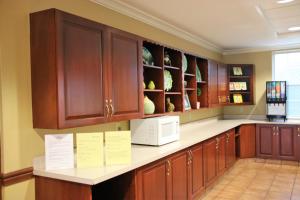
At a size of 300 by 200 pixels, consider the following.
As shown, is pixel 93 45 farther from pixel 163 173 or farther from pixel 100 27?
pixel 163 173

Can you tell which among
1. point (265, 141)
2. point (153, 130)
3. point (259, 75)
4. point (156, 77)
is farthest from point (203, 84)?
point (259, 75)

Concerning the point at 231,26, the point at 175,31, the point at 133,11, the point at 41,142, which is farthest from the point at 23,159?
the point at 231,26

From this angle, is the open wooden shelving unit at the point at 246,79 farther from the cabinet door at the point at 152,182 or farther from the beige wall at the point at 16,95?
the beige wall at the point at 16,95

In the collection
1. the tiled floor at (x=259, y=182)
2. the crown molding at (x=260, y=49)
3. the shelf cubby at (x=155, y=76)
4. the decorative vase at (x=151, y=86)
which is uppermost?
the crown molding at (x=260, y=49)

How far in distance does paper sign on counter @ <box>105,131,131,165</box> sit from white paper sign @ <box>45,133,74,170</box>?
11.6 inches

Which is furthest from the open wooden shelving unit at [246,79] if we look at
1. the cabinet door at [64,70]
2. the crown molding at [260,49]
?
the cabinet door at [64,70]

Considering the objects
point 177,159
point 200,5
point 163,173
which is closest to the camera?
point 163,173

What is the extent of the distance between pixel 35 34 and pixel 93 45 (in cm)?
46

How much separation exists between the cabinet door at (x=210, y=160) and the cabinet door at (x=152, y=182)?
116 cm

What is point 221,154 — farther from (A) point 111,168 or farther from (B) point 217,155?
(A) point 111,168

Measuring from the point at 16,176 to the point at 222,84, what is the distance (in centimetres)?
426

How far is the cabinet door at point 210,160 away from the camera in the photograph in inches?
149

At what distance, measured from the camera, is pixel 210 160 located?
13.0ft

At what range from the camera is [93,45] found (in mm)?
2348
